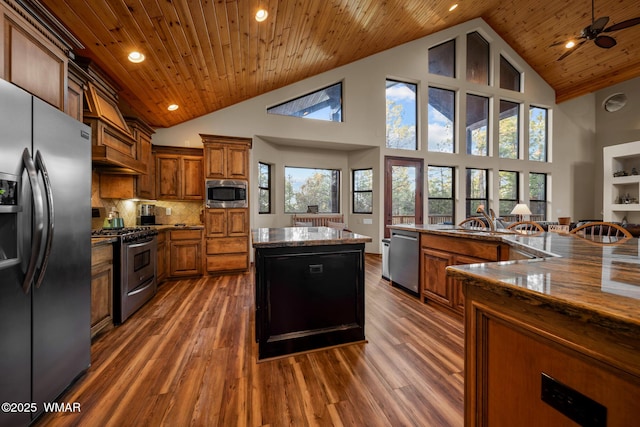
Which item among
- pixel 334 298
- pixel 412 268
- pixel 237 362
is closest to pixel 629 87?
pixel 412 268

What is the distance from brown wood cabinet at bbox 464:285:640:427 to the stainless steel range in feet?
9.94

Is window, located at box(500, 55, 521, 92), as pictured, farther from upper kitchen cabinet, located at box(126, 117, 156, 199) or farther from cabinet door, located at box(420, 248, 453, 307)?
upper kitchen cabinet, located at box(126, 117, 156, 199)

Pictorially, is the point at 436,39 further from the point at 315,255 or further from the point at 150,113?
the point at 315,255

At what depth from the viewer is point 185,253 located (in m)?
4.16

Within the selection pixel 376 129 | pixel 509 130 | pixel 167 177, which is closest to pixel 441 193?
pixel 376 129

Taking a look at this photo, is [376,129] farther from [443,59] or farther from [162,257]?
[162,257]

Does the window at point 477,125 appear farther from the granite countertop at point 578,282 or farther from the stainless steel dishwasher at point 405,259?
the granite countertop at point 578,282

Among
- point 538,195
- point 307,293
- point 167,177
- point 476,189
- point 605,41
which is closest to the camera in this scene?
point 307,293

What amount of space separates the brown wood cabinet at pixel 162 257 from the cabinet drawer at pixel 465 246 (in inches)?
145

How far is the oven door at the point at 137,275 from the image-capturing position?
265 cm

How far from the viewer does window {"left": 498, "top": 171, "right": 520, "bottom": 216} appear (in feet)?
24.8

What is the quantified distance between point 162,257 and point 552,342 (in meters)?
4.44

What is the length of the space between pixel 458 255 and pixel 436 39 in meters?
6.41

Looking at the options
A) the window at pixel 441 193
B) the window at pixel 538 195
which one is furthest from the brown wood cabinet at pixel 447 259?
the window at pixel 538 195
